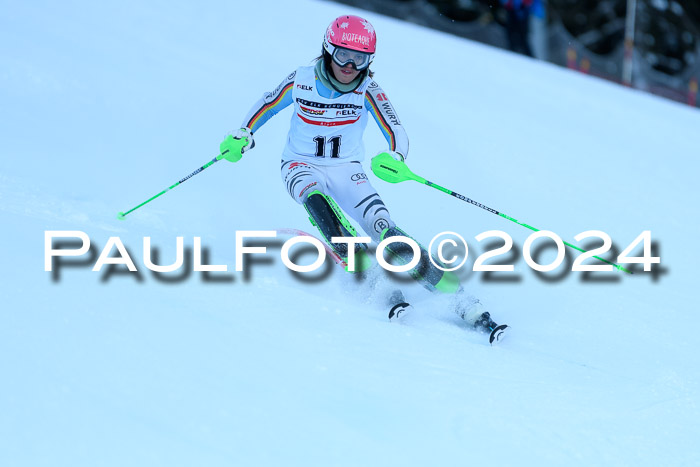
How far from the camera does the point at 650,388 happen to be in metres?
3.43

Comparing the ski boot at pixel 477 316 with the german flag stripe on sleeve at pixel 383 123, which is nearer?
the ski boot at pixel 477 316

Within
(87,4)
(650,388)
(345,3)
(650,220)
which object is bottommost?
(650,388)

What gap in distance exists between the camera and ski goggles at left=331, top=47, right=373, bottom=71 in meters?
3.92

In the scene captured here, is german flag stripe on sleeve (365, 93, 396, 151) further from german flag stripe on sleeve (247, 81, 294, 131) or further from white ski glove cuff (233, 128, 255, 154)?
white ski glove cuff (233, 128, 255, 154)

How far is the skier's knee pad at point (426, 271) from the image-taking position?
3.78 metres

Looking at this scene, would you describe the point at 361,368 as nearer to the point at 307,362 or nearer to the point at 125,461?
the point at 307,362

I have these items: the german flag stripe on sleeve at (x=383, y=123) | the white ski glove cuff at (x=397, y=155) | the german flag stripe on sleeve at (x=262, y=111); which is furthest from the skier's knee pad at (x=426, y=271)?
the german flag stripe on sleeve at (x=262, y=111)

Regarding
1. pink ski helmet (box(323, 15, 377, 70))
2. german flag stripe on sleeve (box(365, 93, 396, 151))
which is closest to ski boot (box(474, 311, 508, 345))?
german flag stripe on sleeve (box(365, 93, 396, 151))

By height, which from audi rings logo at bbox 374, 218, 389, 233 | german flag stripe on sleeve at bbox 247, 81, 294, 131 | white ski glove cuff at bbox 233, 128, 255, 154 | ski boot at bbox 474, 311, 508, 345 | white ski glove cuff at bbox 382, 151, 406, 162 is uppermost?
german flag stripe on sleeve at bbox 247, 81, 294, 131

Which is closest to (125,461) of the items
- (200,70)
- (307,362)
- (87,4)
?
(307,362)

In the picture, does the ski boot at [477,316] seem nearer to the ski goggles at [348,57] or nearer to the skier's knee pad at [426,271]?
the skier's knee pad at [426,271]

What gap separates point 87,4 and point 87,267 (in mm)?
6215

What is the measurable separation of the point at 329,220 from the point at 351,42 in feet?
2.96

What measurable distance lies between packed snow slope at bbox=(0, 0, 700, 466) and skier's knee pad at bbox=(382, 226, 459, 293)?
0.18 meters
